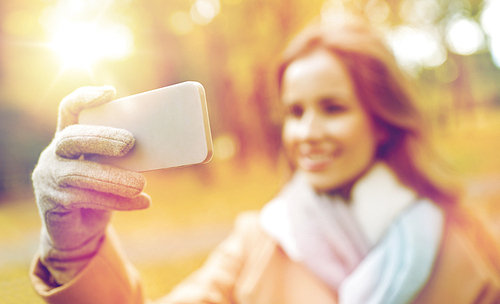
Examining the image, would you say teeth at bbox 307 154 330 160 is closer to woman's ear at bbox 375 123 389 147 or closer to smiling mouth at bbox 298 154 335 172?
smiling mouth at bbox 298 154 335 172

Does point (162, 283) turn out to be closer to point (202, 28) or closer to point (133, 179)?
point (133, 179)

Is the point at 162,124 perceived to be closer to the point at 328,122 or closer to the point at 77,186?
the point at 77,186

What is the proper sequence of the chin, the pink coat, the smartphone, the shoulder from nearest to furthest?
the smartphone < the pink coat < the shoulder < the chin

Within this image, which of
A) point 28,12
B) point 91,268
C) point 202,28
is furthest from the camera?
point 202,28

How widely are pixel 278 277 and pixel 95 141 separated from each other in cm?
95

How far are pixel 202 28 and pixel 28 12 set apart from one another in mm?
2755

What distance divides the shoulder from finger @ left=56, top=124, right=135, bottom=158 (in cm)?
119

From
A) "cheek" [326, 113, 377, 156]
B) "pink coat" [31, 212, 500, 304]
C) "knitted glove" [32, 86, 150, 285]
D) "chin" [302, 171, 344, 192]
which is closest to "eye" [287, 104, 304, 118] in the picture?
"cheek" [326, 113, 377, 156]

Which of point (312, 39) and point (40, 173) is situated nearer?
point (40, 173)

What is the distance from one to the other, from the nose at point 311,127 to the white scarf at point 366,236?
309mm

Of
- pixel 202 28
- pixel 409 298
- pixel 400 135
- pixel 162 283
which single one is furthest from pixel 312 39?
pixel 202 28

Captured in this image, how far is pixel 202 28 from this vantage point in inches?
163

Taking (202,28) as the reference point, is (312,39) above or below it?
below

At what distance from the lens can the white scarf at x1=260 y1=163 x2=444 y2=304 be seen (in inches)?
42.0
